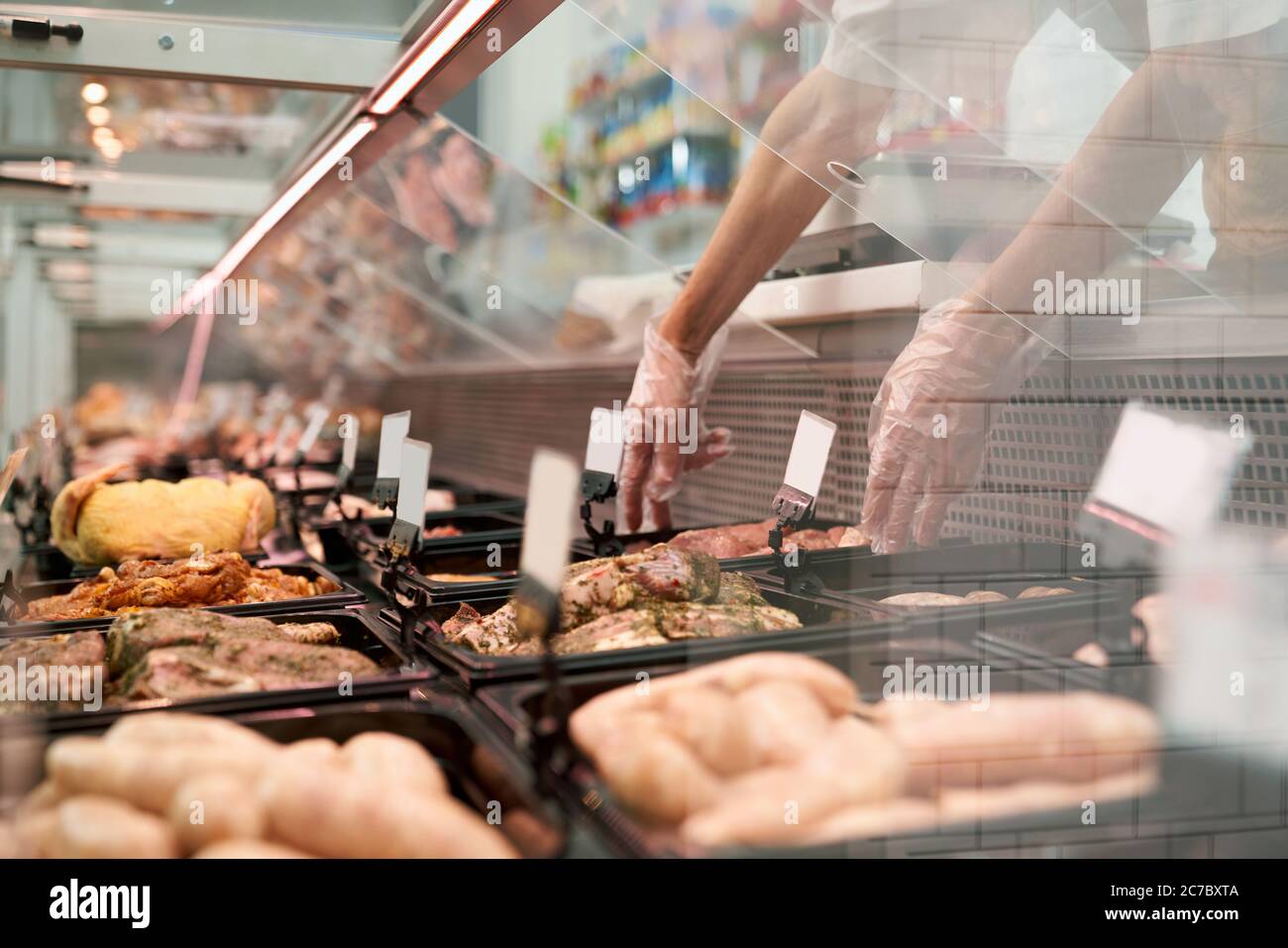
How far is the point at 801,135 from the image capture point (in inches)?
53.6

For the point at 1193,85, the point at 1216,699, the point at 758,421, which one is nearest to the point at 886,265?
the point at 1193,85

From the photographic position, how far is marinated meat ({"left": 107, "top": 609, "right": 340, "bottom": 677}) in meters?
1.17

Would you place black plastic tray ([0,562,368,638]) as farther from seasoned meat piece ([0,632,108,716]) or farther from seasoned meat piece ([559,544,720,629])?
seasoned meat piece ([559,544,720,629])

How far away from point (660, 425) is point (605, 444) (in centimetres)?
27

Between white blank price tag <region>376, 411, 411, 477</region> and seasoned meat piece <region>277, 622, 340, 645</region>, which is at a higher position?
white blank price tag <region>376, 411, 411, 477</region>

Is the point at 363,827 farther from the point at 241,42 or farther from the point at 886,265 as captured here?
the point at 241,42

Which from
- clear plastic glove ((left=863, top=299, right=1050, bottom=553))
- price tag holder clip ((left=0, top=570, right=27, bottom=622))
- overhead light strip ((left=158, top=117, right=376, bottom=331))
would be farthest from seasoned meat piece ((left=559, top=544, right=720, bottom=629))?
overhead light strip ((left=158, top=117, right=376, bottom=331))

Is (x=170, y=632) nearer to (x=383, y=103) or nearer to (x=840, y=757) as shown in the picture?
(x=840, y=757)

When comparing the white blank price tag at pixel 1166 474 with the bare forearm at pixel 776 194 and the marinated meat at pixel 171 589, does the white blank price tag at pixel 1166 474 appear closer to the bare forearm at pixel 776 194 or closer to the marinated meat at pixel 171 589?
the bare forearm at pixel 776 194

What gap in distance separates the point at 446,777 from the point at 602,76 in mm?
3924

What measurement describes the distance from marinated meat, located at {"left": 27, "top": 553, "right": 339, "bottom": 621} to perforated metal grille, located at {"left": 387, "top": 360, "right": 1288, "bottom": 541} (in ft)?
3.58

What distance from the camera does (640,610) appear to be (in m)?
1.26

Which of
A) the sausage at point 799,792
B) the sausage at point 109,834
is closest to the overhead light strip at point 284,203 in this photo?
the sausage at point 109,834

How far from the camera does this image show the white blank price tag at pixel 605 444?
1851 mm
